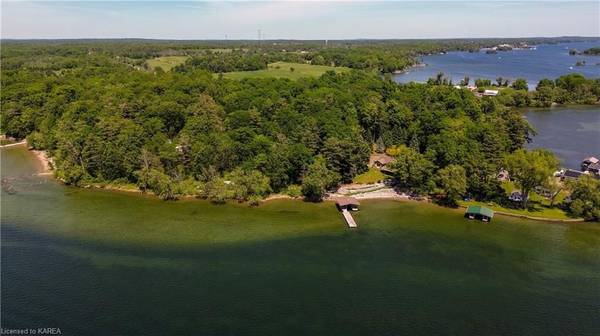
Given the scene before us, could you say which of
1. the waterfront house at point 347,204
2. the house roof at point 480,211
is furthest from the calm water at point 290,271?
the waterfront house at point 347,204

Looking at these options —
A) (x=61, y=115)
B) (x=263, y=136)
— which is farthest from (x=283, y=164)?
(x=61, y=115)

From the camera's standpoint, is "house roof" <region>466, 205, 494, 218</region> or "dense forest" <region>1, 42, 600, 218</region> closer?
"house roof" <region>466, 205, 494, 218</region>

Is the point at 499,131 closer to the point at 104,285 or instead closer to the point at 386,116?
the point at 386,116

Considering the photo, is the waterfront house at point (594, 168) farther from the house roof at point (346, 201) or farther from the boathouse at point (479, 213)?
the house roof at point (346, 201)

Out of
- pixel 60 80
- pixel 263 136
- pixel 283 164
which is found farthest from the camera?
pixel 60 80

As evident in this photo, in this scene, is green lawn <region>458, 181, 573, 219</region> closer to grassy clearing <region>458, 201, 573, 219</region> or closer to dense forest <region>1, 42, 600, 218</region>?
grassy clearing <region>458, 201, 573, 219</region>

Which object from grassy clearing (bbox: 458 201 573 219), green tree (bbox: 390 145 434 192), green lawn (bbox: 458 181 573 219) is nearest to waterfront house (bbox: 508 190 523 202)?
green lawn (bbox: 458 181 573 219)

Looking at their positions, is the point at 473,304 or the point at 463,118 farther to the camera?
the point at 463,118
